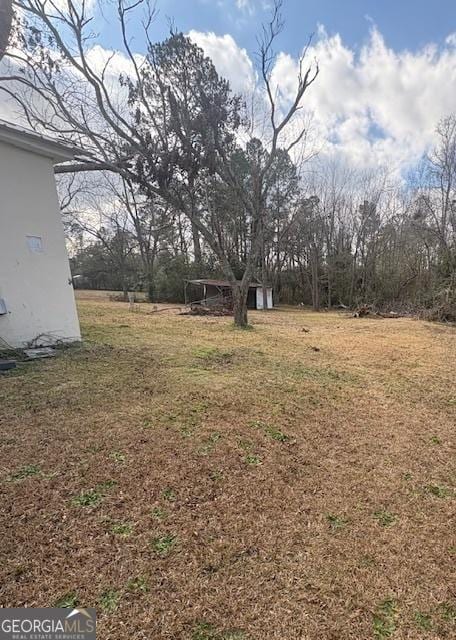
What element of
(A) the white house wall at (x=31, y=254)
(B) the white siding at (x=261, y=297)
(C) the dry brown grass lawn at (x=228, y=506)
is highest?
(A) the white house wall at (x=31, y=254)

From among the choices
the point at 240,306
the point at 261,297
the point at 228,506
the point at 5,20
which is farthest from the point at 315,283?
the point at 228,506

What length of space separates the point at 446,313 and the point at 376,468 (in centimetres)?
1097

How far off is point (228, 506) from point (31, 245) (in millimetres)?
4605

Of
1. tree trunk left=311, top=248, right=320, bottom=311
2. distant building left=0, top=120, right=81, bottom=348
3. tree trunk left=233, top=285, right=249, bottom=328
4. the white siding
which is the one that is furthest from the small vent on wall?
tree trunk left=311, top=248, right=320, bottom=311

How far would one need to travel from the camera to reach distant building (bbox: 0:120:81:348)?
14.8ft

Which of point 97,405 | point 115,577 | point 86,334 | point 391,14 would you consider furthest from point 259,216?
point 115,577

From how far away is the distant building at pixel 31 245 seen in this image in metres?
4.51

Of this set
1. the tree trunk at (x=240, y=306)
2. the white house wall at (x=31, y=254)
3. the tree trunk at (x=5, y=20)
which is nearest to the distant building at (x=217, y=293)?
the tree trunk at (x=240, y=306)

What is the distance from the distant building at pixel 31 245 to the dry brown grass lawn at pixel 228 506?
1.20 metres

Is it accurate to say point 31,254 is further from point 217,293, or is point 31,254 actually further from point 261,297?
point 261,297

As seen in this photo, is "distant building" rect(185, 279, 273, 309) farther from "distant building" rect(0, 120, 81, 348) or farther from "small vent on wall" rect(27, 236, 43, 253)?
"small vent on wall" rect(27, 236, 43, 253)

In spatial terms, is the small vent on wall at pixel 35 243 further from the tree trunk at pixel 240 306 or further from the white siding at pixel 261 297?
the white siding at pixel 261 297

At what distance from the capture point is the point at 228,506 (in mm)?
1790

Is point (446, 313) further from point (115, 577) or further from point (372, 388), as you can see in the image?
point (115, 577)
